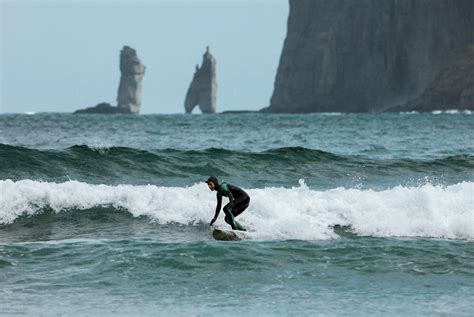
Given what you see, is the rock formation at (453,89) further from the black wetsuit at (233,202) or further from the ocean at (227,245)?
the black wetsuit at (233,202)

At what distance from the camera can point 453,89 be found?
17412 centimetres

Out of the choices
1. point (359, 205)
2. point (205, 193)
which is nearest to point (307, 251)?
point (359, 205)

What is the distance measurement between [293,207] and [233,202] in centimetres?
410

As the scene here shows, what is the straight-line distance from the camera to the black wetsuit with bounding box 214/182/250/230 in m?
17.5

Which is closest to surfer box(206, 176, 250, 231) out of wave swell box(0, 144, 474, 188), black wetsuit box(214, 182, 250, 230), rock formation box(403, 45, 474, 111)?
black wetsuit box(214, 182, 250, 230)

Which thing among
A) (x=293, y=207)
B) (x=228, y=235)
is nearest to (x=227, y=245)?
(x=228, y=235)

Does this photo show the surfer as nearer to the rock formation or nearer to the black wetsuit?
the black wetsuit

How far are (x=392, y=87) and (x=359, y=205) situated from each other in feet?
596

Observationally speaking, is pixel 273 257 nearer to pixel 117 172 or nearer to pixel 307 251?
pixel 307 251

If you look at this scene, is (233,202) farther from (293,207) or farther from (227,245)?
(293,207)

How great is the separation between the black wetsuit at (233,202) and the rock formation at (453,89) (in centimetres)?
15655

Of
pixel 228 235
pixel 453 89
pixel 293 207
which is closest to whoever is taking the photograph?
pixel 228 235

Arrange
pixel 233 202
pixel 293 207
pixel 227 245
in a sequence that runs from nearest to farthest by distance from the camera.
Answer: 1. pixel 227 245
2. pixel 233 202
3. pixel 293 207

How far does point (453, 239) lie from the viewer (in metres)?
18.7
